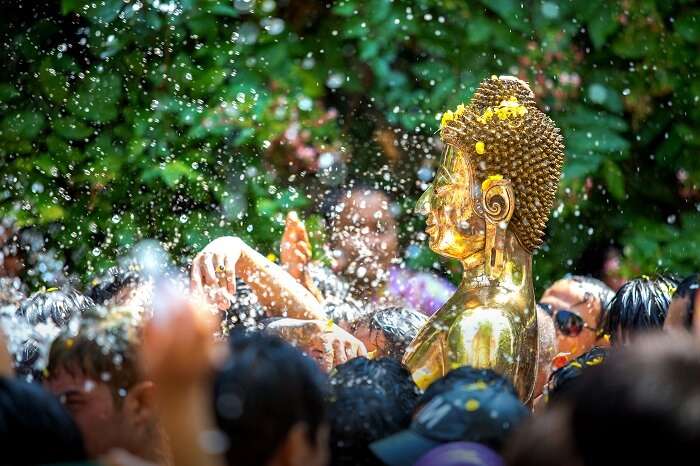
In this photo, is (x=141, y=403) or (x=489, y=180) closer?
(x=141, y=403)

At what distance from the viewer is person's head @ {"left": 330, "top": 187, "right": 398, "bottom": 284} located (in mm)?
5910

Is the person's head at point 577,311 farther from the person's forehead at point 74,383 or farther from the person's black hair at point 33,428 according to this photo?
the person's black hair at point 33,428

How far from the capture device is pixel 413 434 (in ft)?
7.66

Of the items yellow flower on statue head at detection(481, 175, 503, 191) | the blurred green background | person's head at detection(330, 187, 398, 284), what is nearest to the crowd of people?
yellow flower on statue head at detection(481, 175, 503, 191)

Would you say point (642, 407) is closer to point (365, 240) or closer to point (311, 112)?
point (365, 240)

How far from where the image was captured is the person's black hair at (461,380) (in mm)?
2447

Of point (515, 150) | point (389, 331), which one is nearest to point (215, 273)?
point (389, 331)

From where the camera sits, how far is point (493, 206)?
3.40 m

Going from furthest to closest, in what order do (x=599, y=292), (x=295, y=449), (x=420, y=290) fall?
(x=420, y=290) < (x=599, y=292) < (x=295, y=449)

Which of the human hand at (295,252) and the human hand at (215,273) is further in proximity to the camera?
the human hand at (295,252)

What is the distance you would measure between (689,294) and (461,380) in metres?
0.90

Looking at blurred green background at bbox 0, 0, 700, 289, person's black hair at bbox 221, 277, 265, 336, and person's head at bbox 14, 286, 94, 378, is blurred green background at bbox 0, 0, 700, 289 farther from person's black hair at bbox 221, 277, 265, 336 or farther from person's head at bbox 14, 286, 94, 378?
person's head at bbox 14, 286, 94, 378

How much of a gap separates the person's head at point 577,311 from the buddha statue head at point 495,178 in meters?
1.34

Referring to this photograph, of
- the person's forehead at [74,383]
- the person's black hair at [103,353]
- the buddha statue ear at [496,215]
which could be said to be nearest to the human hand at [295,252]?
the buddha statue ear at [496,215]
